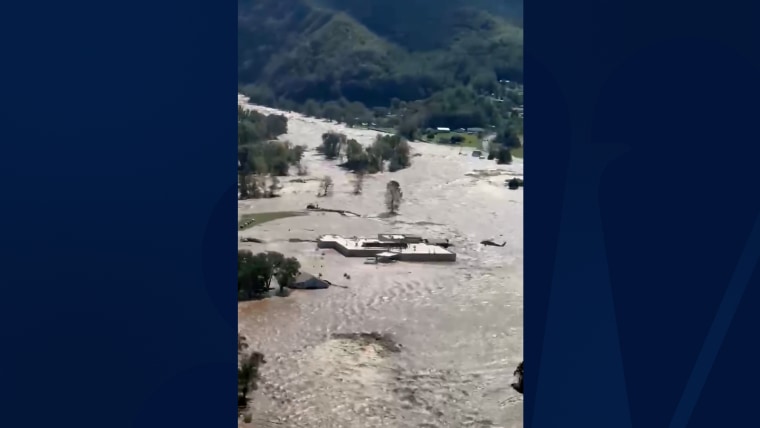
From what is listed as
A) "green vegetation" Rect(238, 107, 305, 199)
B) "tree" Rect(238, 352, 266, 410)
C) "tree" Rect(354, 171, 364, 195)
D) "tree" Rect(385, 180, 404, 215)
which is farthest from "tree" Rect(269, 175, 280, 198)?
"tree" Rect(238, 352, 266, 410)

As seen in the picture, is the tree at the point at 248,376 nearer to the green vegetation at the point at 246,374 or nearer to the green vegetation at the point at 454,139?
the green vegetation at the point at 246,374

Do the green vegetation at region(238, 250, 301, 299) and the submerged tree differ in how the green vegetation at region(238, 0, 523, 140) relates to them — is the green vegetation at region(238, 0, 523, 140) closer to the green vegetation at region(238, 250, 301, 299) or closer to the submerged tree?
the green vegetation at region(238, 250, 301, 299)

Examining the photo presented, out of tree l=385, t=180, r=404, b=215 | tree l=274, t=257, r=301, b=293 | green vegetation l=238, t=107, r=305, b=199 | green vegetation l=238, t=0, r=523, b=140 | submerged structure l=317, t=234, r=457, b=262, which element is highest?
green vegetation l=238, t=0, r=523, b=140

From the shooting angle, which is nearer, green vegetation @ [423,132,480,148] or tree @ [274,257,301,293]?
tree @ [274,257,301,293]
